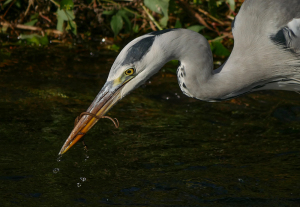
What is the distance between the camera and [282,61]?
332cm

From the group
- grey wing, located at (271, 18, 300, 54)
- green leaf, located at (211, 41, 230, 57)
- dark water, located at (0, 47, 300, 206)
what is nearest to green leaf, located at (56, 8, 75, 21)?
dark water, located at (0, 47, 300, 206)

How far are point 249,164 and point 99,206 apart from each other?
1319 mm

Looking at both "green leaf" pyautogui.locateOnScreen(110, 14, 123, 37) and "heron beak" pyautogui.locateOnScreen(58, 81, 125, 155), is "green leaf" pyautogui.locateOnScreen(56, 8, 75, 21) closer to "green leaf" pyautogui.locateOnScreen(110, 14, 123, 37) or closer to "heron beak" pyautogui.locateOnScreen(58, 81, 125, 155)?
"green leaf" pyautogui.locateOnScreen(110, 14, 123, 37)

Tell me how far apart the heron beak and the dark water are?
413 millimetres

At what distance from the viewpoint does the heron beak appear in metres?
3.23

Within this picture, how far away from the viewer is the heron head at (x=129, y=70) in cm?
310

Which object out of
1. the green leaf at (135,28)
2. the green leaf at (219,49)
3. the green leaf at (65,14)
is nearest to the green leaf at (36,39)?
the green leaf at (65,14)

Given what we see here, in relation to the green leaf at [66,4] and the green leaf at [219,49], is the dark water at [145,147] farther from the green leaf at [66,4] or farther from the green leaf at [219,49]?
the green leaf at [66,4]

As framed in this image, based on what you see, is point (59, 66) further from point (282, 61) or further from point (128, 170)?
point (282, 61)

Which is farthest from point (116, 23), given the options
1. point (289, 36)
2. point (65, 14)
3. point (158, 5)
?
point (289, 36)

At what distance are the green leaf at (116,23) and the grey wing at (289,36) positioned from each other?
283cm

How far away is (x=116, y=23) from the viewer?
5.82 meters

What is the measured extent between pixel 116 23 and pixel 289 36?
295 cm

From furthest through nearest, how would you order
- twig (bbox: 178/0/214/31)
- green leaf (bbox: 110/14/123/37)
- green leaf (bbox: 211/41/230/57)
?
Answer: twig (bbox: 178/0/214/31), green leaf (bbox: 110/14/123/37), green leaf (bbox: 211/41/230/57)
